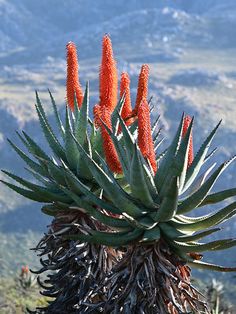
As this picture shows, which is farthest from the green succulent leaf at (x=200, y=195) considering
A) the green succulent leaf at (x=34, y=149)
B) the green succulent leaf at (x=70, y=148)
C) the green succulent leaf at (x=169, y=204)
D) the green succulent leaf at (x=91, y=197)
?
the green succulent leaf at (x=34, y=149)

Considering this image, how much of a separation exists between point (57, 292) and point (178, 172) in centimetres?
176

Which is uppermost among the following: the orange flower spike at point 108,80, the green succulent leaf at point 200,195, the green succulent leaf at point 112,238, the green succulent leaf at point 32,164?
the orange flower spike at point 108,80

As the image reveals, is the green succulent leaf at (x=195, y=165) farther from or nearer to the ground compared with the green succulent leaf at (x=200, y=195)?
farther from the ground

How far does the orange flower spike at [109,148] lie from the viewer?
4.86 metres

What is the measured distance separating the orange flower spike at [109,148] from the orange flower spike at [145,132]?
1.02 feet

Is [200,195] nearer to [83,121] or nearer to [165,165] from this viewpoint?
[165,165]

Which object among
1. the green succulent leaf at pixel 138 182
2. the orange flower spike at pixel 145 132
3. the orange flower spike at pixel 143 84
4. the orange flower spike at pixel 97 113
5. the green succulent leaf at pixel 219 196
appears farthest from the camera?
the orange flower spike at pixel 143 84

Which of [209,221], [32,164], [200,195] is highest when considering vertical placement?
[32,164]

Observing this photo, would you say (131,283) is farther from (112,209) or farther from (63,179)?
(63,179)

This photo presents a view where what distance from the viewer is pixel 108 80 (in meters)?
5.24

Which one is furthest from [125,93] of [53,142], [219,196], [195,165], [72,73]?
[219,196]

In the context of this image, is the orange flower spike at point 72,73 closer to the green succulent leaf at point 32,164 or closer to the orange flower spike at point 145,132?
the green succulent leaf at point 32,164

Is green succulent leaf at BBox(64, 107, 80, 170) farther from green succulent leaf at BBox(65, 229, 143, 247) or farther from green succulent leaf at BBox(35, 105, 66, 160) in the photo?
green succulent leaf at BBox(65, 229, 143, 247)

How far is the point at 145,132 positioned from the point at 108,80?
84 cm
